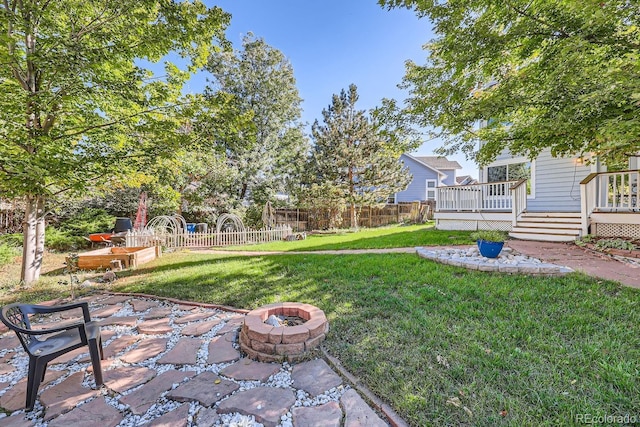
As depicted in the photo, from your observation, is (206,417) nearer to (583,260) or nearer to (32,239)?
(32,239)

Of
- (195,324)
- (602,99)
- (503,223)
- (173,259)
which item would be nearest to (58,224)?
(173,259)

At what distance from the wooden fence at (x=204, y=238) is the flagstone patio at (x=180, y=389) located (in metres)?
5.90

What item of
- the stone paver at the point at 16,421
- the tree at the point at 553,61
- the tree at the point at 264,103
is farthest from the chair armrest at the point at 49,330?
the tree at the point at 264,103

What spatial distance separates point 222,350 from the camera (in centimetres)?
281

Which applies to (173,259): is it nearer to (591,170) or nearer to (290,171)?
(290,171)

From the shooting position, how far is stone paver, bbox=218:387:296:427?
74.6 inches

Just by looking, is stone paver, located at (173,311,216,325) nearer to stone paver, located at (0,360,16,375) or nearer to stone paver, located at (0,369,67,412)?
stone paver, located at (0,369,67,412)

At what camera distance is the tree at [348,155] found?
14.6 metres

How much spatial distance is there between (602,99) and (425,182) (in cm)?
1973

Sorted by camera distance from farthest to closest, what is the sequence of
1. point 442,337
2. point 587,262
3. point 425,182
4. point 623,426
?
point 425,182
point 587,262
point 442,337
point 623,426

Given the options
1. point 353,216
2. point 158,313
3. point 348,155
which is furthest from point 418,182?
point 158,313

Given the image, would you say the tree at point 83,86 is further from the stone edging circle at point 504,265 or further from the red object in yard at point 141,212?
the stone edging circle at point 504,265

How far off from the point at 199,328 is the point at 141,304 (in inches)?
63.1

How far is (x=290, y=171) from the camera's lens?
626 inches
